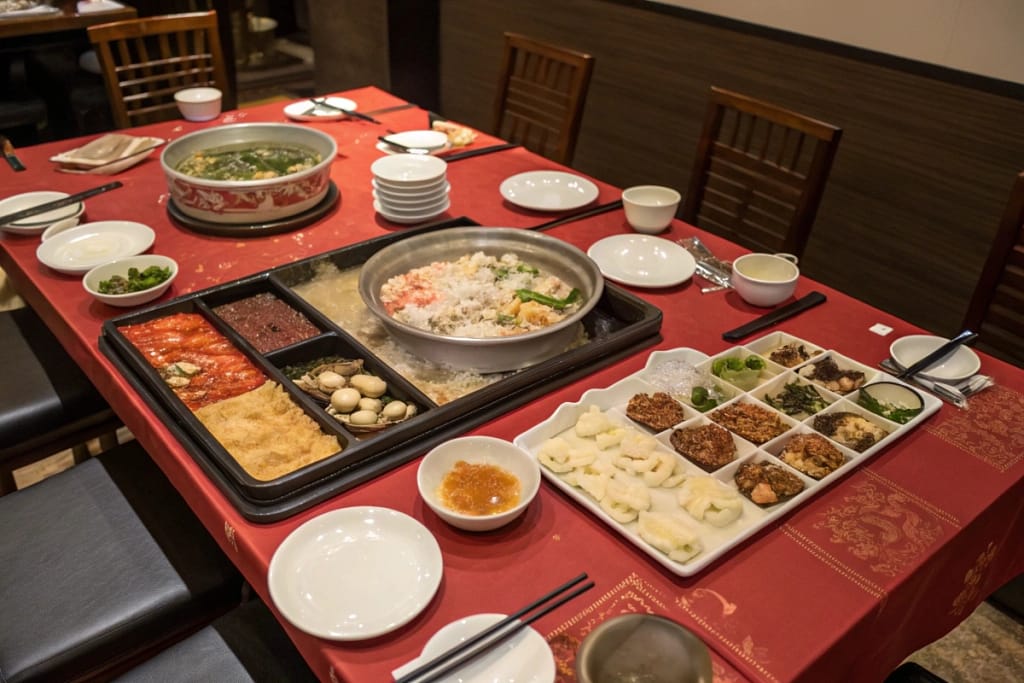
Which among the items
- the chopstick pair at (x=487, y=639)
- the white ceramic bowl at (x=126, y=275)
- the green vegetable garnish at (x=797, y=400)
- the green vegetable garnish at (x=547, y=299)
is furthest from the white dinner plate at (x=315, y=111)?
the chopstick pair at (x=487, y=639)

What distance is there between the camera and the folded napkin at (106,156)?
2.63m

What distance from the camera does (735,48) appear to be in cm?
368

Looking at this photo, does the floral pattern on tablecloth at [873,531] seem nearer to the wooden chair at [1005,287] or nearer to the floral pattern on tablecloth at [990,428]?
the floral pattern on tablecloth at [990,428]

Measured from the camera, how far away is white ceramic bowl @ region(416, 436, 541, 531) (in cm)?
129

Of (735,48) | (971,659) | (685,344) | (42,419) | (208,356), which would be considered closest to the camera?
(208,356)

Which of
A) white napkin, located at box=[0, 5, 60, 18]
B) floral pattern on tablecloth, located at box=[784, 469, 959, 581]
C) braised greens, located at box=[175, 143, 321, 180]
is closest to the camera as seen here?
floral pattern on tablecloth, located at box=[784, 469, 959, 581]

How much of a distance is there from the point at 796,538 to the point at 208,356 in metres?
1.24

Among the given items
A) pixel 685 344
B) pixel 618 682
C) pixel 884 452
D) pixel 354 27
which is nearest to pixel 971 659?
pixel 884 452

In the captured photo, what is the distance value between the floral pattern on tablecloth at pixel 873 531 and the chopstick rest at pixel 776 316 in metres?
0.50

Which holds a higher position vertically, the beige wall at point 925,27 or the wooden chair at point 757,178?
the beige wall at point 925,27

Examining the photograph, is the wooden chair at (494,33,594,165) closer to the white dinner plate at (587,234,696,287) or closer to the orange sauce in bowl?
the white dinner plate at (587,234,696,287)

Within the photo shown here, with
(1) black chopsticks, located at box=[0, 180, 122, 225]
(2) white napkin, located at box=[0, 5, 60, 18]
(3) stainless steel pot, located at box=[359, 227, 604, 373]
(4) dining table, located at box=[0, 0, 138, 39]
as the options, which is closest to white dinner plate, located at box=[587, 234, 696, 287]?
(3) stainless steel pot, located at box=[359, 227, 604, 373]

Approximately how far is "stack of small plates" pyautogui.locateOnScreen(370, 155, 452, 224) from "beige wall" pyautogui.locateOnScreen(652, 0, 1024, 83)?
1.92m

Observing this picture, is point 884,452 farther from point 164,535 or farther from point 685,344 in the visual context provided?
point 164,535
